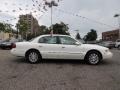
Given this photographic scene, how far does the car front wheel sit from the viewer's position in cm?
1188

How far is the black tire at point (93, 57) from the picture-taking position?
11742 mm

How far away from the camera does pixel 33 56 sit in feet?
39.1

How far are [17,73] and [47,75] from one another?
120cm

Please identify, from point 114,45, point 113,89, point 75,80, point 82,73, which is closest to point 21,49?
point 82,73

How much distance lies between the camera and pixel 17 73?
904 cm

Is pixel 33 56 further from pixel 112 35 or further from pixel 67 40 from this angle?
pixel 112 35

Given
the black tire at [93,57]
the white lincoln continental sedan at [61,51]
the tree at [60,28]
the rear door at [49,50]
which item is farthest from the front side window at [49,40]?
the tree at [60,28]

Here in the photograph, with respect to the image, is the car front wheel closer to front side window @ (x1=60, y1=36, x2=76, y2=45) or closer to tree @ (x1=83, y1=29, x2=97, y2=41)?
front side window @ (x1=60, y1=36, x2=76, y2=45)

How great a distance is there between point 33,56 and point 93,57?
2.95 metres

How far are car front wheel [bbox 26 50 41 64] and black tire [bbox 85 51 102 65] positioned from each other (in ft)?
7.92

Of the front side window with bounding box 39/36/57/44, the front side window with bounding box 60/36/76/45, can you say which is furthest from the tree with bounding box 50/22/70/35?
the front side window with bounding box 60/36/76/45

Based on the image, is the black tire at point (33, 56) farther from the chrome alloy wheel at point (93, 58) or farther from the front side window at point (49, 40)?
the chrome alloy wheel at point (93, 58)

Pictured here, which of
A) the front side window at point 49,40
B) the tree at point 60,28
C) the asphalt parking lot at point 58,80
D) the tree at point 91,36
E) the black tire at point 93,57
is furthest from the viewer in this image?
the tree at point 91,36

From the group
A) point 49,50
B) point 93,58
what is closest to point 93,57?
point 93,58
